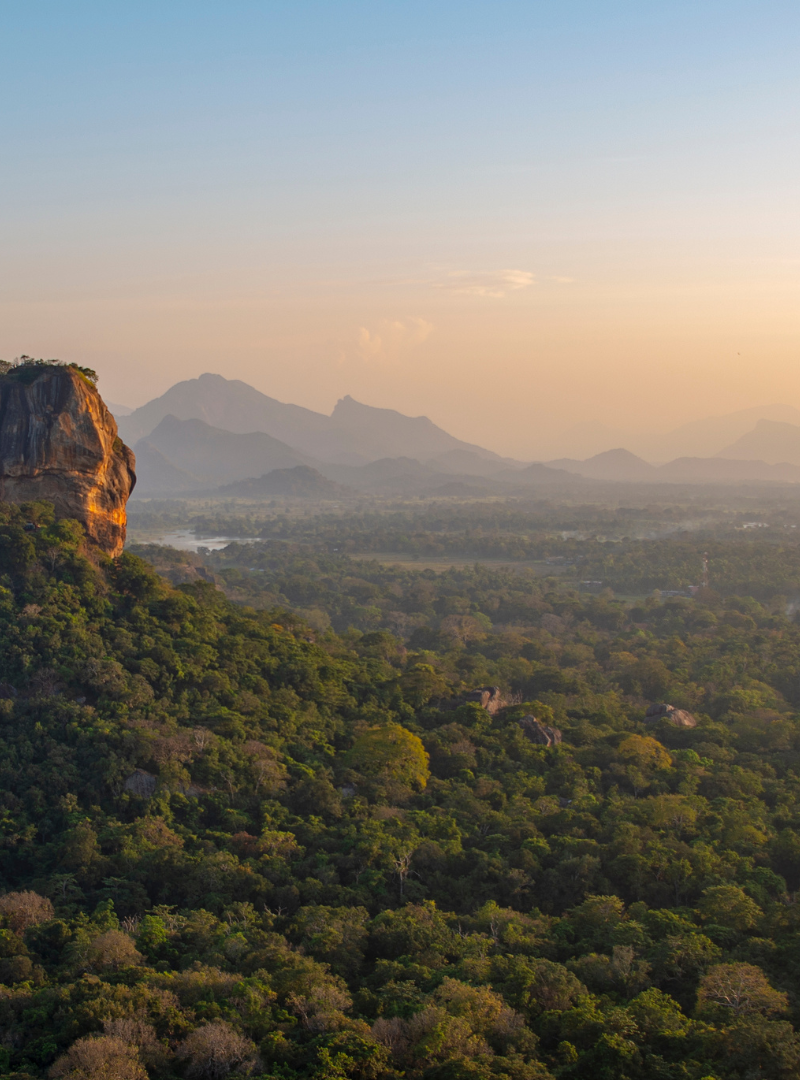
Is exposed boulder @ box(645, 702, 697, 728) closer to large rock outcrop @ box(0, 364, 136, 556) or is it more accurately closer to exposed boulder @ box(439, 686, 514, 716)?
exposed boulder @ box(439, 686, 514, 716)

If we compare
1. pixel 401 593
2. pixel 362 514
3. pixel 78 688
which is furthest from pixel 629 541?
pixel 78 688

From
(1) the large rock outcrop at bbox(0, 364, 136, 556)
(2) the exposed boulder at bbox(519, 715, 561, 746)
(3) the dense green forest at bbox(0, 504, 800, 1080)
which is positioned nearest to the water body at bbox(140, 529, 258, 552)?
(3) the dense green forest at bbox(0, 504, 800, 1080)

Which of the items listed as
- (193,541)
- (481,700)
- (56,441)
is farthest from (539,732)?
(193,541)

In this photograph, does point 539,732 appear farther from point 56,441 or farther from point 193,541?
point 193,541

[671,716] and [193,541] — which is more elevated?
[193,541]

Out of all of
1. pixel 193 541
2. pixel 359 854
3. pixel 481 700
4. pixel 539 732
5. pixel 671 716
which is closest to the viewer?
pixel 359 854

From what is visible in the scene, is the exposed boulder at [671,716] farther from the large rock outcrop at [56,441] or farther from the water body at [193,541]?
the water body at [193,541]
